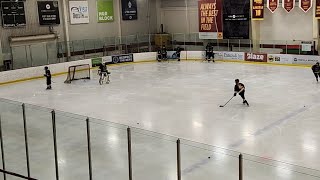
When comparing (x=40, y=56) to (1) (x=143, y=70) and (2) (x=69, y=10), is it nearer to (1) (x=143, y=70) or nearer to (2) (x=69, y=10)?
(2) (x=69, y=10)

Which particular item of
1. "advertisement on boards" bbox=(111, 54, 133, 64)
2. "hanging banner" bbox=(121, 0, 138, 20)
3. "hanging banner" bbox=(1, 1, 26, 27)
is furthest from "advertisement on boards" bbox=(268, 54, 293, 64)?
"hanging banner" bbox=(1, 1, 26, 27)

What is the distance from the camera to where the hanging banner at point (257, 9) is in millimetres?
30848

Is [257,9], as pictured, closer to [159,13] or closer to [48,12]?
[159,13]

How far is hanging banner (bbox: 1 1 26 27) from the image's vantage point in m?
28.9

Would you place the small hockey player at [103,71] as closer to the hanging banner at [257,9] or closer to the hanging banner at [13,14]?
the hanging banner at [13,14]

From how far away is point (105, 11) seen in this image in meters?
36.1

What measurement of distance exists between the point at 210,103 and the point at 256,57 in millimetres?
14608

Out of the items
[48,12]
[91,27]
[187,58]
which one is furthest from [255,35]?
[48,12]

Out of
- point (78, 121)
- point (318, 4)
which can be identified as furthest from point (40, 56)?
point (78, 121)

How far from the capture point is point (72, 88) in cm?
2305

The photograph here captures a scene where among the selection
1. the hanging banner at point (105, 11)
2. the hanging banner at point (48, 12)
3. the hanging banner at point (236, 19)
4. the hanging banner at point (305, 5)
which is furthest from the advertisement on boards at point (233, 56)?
the hanging banner at point (48, 12)

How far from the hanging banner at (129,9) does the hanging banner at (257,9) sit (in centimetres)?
1172

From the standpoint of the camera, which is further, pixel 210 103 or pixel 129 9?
pixel 129 9

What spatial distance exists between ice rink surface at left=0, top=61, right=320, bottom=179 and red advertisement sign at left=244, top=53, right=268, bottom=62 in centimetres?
148
